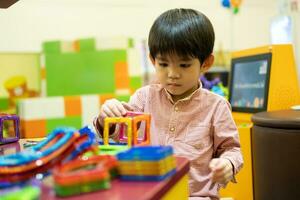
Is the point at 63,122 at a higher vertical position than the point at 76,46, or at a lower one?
lower

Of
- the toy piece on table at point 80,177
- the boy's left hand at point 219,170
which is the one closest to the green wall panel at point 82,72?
the boy's left hand at point 219,170

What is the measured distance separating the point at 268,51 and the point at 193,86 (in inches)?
36.3

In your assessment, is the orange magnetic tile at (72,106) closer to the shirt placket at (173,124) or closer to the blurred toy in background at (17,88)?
the blurred toy in background at (17,88)

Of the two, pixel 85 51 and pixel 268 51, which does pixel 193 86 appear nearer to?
pixel 268 51

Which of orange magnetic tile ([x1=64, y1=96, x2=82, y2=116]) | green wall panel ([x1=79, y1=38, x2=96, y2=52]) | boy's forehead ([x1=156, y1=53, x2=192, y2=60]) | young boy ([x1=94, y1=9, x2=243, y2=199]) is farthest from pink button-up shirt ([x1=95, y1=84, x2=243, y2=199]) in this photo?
green wall panel ([x1=79, y1=38, x2=96, y2=52])

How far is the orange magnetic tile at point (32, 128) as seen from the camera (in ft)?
6.08

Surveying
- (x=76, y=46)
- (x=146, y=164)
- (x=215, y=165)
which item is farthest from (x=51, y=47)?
(x=146, y=164)

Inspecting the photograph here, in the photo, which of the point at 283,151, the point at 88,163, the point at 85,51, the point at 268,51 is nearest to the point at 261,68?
the point at 268,51

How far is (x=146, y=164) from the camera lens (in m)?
0.48

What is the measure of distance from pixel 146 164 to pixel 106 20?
2.03 metres

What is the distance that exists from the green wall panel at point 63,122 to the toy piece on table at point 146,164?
57.3 inches

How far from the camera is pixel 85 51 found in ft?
6.60

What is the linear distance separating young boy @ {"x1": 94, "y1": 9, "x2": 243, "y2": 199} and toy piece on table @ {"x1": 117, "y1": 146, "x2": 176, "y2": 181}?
0.29 m

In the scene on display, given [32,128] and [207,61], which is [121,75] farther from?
[207,61]
